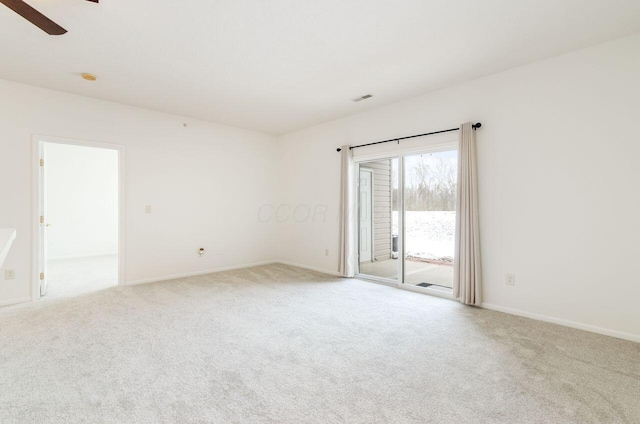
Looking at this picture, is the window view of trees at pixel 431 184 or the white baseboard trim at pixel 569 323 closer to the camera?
the white baseboard trim at pixel 569 323

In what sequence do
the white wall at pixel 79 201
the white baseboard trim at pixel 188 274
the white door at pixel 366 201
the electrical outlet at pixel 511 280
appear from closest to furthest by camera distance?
the electrical outlet at pixel 511 280 < the white baseboard trim at pixel 188 274 < the white door at pixel 366 201 < the white wall at pixel 79 201

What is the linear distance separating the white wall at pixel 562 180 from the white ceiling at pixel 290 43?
256 mm

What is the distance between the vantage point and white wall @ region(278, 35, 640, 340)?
2.83 metres

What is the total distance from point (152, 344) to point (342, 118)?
4309mm

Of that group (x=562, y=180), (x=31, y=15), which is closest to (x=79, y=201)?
(x=31, y=15)

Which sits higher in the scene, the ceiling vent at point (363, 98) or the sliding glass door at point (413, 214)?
the ceiling vent at point (363, 98)

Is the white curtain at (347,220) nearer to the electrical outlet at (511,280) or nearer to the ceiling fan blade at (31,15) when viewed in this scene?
the electrical outlet at (511,280)

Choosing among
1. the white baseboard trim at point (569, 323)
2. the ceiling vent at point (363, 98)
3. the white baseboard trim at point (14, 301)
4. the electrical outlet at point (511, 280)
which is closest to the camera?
the white baseboard trim at point (569, 323)

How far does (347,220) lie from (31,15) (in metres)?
4.21

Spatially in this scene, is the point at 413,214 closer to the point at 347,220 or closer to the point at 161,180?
the point at 347,220

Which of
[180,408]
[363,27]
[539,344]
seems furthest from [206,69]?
[539,344]

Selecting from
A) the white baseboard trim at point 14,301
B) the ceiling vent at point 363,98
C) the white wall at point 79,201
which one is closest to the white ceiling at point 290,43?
the ceiling vent at point 363,98

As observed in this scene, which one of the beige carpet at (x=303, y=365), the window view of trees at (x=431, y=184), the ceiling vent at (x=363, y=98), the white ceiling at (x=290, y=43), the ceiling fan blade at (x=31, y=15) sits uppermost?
the ceiling vent at (x=363, y=98)

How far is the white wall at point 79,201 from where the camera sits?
6.92 m
